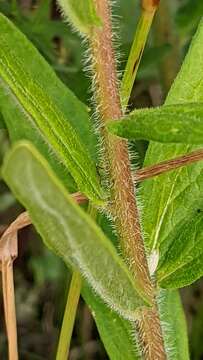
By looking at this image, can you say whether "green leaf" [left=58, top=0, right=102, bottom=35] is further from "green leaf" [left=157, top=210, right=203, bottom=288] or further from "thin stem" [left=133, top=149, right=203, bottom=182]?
"green leaf" [left=157, top=210, right=203, bottom=288]

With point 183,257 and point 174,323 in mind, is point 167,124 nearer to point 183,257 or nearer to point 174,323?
point 183,257

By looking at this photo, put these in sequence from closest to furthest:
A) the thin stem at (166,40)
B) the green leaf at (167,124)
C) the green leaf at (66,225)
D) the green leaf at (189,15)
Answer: the green leaf at (66,225), the green leaf at (167,124), the green leaf at (189,15), the thin stem at (166,40)

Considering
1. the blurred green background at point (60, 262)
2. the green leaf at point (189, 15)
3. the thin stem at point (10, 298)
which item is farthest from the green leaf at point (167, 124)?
the green leaf at point (189, 15)

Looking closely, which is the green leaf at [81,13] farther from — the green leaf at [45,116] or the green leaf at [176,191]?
the green leaf at [176,191]

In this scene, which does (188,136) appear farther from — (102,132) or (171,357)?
(171,357)

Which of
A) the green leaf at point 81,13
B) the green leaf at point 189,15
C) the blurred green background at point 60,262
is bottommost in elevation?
the blurred green background at point 60,262

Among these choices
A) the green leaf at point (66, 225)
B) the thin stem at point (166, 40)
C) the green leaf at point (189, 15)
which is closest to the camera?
the green leaf at point (66, 225)

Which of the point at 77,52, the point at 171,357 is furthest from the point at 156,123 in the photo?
the point at 77,52
